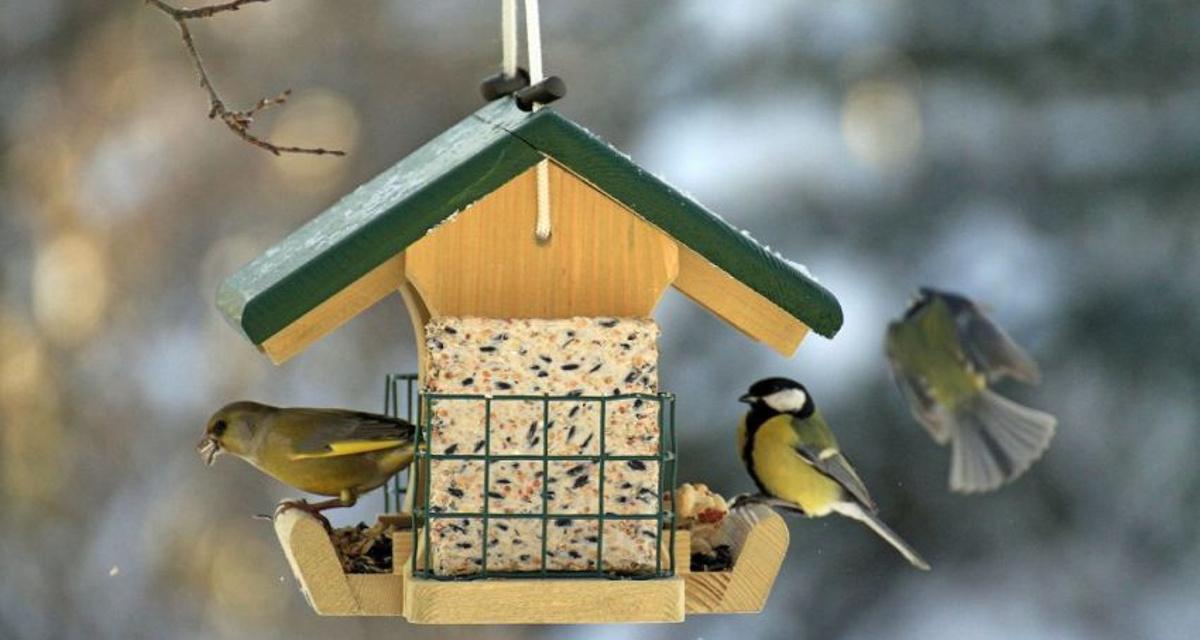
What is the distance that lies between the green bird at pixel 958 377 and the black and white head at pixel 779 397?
0.95 metres

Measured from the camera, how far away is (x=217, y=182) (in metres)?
6.76

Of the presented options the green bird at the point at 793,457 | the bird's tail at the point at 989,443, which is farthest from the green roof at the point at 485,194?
the bird's tail at the point at 989,443

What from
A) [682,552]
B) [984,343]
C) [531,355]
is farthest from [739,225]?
[531,355]

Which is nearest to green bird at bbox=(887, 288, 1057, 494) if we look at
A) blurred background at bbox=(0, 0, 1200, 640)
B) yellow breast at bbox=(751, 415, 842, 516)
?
blurred background at bbox=(0, 0, 1200, 640)

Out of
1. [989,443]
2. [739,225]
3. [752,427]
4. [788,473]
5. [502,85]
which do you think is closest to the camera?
[502,85]

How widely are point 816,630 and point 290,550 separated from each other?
3.95 metres

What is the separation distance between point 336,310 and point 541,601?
643 mm

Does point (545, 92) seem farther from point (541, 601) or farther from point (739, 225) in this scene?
point (739, 225)

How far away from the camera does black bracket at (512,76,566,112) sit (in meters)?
2.98

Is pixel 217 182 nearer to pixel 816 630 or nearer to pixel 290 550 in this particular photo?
pixel 816 630

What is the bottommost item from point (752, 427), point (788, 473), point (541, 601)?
point (541, 601)

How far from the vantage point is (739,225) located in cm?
672

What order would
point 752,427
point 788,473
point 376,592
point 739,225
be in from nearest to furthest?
1. point 376,592
2. point 788,473
3. point 752,427
4. point 739,225

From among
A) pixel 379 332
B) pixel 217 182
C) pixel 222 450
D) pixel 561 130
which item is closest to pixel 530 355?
pixel 561 130
